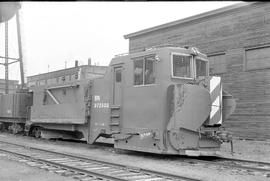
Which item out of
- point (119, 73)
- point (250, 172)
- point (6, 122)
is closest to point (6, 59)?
point (6, 122)

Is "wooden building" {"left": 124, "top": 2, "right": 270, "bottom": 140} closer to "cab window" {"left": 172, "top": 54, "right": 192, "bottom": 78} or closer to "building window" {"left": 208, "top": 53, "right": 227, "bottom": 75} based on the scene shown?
"building window" {"left": 208, "top": 53, "right": 227, "bottom": 75}

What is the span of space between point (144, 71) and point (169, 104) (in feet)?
4.81

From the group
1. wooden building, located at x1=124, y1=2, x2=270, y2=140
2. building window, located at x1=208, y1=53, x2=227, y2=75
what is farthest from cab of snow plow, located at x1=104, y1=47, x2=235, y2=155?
building window, located at x1=208, y1=53, x2=227, y2=75

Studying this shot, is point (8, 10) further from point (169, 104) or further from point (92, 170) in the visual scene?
point (169, 104)

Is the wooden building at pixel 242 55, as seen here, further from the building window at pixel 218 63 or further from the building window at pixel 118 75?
the building window at pixel 118 75

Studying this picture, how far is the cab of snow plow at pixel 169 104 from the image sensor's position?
9.95 meters

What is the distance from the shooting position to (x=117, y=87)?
1191 cm

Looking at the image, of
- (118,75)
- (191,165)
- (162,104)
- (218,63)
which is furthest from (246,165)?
A: (218,63)

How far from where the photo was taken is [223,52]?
18.1 m

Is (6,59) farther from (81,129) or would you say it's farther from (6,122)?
(81,129)

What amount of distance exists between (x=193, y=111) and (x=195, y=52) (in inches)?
84.2

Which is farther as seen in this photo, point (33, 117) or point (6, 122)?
point (6, 122)

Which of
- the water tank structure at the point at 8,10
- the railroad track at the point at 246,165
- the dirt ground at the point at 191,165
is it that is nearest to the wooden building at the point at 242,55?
the dirt ground at the point at 191,165

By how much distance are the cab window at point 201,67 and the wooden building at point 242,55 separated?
4895 millimetres
